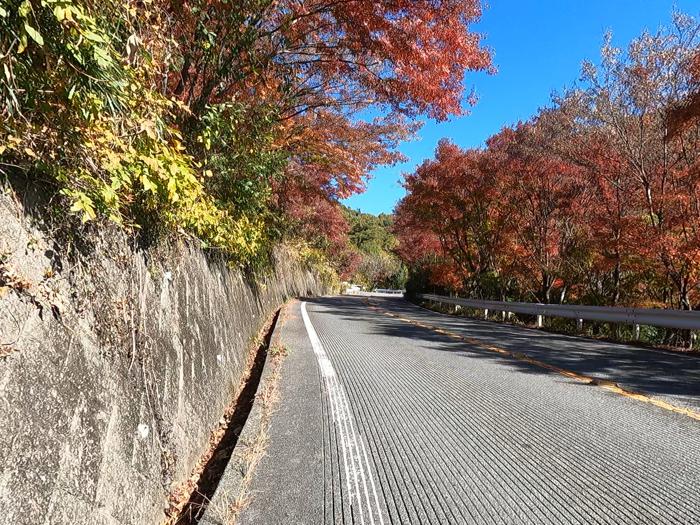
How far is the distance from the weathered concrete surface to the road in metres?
0.67

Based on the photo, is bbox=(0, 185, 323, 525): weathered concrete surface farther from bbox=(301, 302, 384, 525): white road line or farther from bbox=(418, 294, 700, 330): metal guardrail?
bbox=(418, 294, 700, 330): metal guardrail

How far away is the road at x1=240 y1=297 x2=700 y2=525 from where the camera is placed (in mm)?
2455

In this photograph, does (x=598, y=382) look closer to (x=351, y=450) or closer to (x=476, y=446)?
(x=476, y=446)

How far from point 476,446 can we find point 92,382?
2.59 m

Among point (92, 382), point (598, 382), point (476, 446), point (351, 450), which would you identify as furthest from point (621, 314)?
point (92, 382)

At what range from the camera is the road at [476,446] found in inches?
96.7

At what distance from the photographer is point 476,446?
10.7 ft

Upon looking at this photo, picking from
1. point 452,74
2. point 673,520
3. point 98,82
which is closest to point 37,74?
point 98,82

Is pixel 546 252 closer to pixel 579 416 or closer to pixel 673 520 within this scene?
pixel 579 416

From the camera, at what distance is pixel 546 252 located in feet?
55.1

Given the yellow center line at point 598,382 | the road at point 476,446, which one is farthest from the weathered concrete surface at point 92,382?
the yellow center line at point 598,382

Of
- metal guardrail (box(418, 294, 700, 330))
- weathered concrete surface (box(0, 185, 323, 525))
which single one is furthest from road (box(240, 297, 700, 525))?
metal guardrail (box(418, 294, 700, 330))

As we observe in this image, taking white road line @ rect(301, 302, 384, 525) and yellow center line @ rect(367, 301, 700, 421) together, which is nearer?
white road line @ rect(301, 302, 384, 525)

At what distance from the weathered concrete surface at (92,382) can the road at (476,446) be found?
675mm
